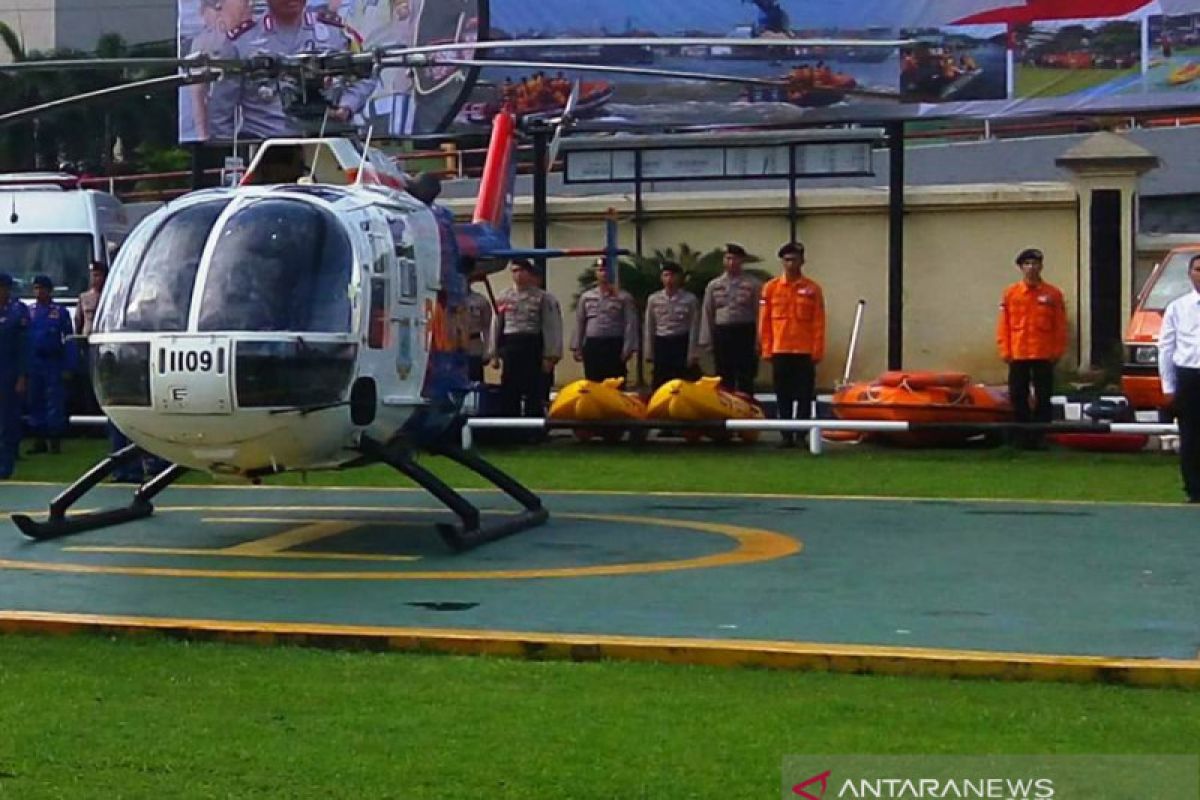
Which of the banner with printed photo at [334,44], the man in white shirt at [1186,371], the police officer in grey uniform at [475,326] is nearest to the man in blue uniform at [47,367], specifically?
the banner with printed photo at [334,44]

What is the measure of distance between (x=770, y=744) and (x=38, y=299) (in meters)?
15.0

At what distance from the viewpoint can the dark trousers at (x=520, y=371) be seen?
21.0 meters

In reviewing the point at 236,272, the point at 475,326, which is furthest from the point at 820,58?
the point at 236,272

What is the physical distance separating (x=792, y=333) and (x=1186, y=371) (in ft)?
19.5

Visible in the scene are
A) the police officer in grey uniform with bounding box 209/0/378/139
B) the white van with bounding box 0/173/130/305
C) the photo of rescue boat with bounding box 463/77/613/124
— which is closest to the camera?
the photo of rescue boat with bounding box 463/77/613/124

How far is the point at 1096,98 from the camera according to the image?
22.1 meters

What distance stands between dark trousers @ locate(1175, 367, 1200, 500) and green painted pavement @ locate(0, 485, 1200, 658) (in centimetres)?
62

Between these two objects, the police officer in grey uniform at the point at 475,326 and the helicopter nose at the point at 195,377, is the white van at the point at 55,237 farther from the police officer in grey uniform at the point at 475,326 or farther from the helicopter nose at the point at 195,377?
the helicopter nose at the point at 195,377

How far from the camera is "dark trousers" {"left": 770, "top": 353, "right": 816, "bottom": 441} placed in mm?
20422

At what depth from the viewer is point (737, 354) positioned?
21406 mm

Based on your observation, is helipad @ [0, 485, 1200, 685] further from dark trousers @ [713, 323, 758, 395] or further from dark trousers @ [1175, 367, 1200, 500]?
dark trousers @ [713, 323, 758, 395]

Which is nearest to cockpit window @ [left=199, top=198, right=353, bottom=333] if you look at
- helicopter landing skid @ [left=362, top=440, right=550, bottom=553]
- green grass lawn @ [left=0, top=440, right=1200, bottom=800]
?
helicopter landing skid @ [left=362, top=440, right=550, bottom=553]

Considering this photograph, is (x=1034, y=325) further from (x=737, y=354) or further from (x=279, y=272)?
(x=279, y=272)

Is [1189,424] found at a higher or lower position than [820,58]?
lower
